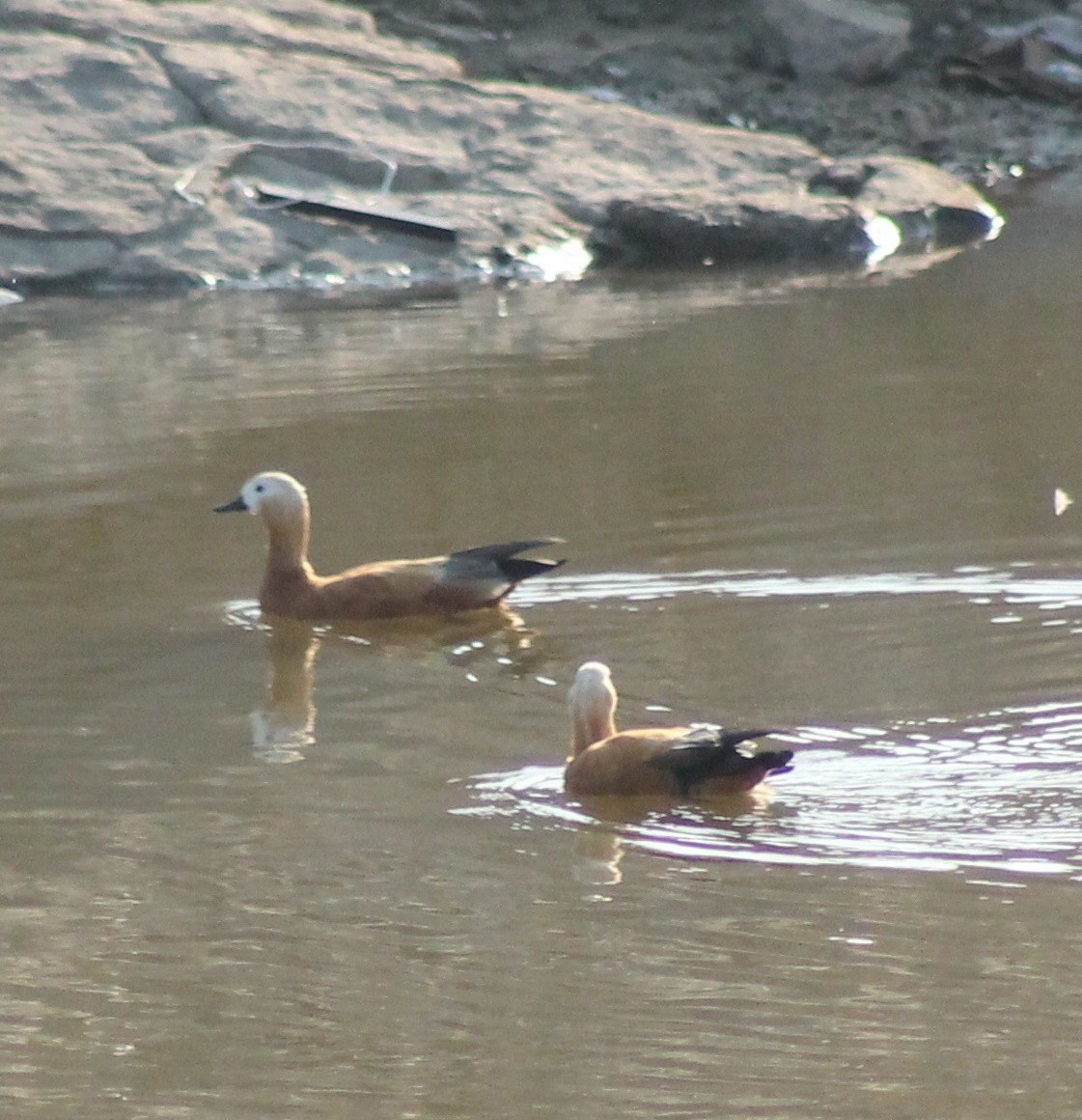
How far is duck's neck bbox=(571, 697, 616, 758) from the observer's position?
6293mm

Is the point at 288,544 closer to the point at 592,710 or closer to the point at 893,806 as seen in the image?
the point at 592,710

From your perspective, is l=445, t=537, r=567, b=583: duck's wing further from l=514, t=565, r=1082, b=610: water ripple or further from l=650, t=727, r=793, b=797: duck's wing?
l=650, t=727, r=793, b=797: duck's wing

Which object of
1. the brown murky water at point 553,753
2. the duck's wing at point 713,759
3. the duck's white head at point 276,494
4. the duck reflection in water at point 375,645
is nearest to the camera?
the brown murky water at point 553,753

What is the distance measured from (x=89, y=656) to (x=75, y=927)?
2.60 metres

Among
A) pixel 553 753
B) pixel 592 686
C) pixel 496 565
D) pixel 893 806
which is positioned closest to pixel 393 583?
pixel 496 565

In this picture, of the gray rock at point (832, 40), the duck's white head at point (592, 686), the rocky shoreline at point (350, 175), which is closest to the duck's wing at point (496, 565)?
the duck's white head at point (592, 686)

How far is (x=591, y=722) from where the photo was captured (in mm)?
6293

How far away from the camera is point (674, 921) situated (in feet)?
16.6

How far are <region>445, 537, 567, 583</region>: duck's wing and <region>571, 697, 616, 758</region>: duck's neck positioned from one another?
192cm

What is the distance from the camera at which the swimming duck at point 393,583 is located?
8.23 m

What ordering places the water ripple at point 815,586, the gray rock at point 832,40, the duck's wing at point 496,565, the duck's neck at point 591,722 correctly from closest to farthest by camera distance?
the duck's neck at point 591,722
the water ripple at point 815,586
the duck's wing at point 496,565
the gray rock at point 832,40

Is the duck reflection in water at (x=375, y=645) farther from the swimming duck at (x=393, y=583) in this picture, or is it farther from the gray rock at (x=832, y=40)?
the gray rock at (x=832, y=40)

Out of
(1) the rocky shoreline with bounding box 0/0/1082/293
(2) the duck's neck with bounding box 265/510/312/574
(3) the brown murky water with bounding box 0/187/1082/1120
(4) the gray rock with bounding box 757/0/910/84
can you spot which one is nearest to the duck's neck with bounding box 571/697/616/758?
(3) the brown murky water with bounding box 0/187/1082/1120

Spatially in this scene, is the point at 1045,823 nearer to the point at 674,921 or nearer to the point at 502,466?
the point at 674,921
